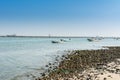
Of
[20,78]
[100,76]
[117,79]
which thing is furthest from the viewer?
[20,78]

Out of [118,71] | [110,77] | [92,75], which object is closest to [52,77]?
[92,75]

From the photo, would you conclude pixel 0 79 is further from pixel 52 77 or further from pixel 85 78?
pixel 85 78

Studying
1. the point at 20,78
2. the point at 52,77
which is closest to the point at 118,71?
the point at 52,77

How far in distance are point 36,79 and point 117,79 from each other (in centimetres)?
768

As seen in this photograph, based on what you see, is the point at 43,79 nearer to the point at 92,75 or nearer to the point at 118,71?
the point at 92,75

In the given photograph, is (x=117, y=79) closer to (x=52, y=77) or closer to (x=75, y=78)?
(x=75, y=78)

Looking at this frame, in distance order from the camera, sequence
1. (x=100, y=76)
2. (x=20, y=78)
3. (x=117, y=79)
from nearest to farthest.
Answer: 1. (x=117, y=79)
2. (x=100, y=76)
3. (x=20, y=78)

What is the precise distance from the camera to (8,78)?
74.7 feet

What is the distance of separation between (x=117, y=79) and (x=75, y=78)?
151 inches

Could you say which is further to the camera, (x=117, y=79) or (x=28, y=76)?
(x=28, y=76)

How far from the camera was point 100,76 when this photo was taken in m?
21.4

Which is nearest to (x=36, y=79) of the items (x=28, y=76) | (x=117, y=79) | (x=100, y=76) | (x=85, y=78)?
(x=28, y=76)

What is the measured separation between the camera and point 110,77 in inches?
822

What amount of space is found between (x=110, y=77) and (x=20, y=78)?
358 inches
